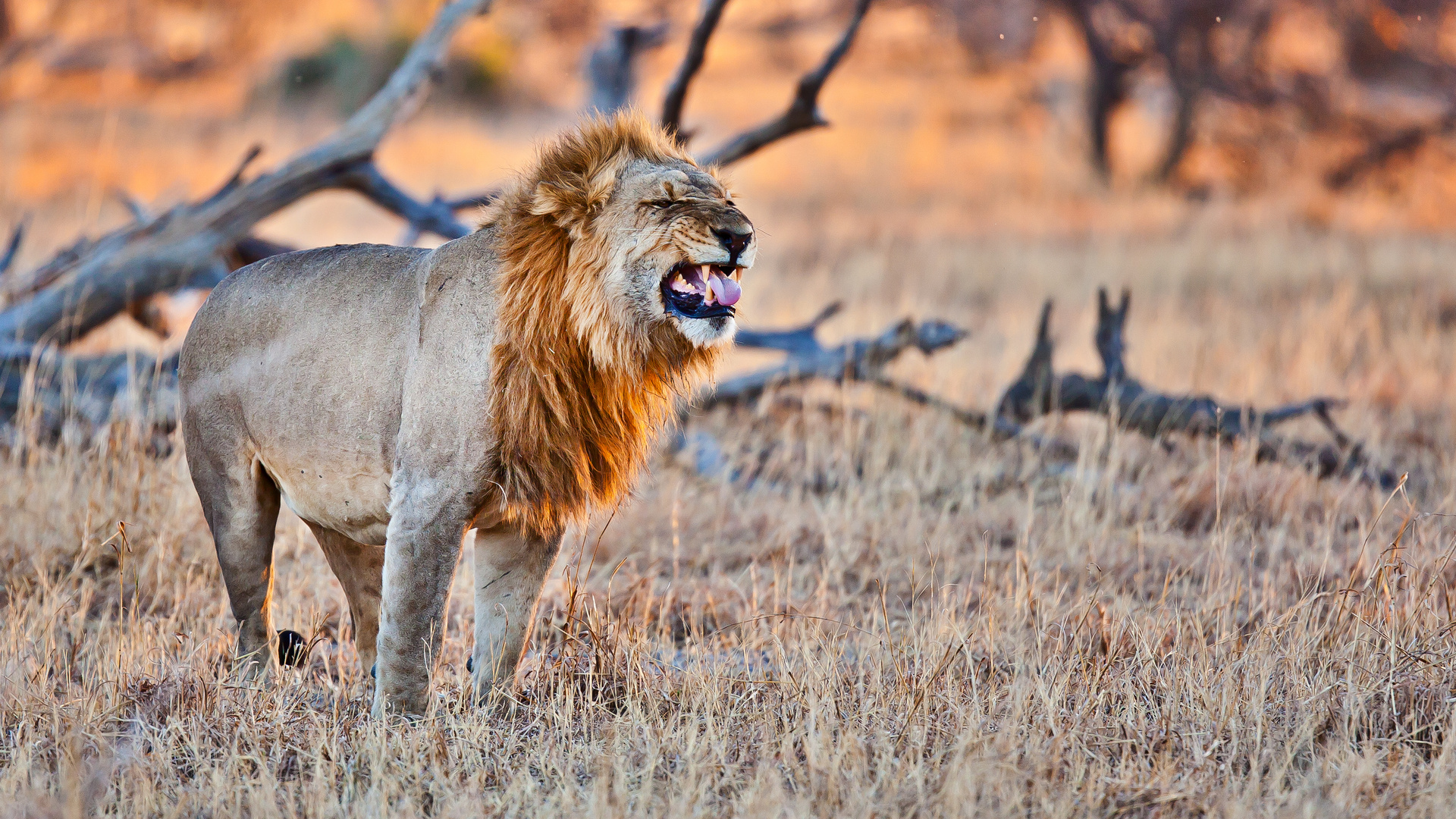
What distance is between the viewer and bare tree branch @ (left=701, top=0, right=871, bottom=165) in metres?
6.30

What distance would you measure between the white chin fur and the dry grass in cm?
94

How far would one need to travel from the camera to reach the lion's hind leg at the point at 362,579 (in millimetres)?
3941

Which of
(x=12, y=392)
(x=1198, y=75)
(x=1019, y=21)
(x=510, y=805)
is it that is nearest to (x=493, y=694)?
(x=510, y=805)

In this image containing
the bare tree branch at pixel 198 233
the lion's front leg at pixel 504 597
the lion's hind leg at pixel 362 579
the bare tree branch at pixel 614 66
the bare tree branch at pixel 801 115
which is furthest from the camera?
the bare tree branch at pixel 614 66

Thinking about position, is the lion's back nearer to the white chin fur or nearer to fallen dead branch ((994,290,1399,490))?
the white chin fur

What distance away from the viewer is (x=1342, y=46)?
16500mm

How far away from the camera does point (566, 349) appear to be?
3506 millimetres

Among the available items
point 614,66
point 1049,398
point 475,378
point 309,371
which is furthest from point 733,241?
point 614,66

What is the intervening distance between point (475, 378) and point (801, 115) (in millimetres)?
3531

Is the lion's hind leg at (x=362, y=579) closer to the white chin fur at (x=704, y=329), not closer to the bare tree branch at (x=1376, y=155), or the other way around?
the white chin fur at (x=704, y=329)

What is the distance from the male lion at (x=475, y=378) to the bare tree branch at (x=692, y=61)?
8.93 ft

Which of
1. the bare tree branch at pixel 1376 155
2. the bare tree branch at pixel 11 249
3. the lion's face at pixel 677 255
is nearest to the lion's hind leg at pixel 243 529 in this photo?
the lion's face at pixel 677 255

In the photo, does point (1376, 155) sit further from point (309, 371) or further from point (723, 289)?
point (309, 371)

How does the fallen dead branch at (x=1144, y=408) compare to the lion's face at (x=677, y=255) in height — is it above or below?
below
